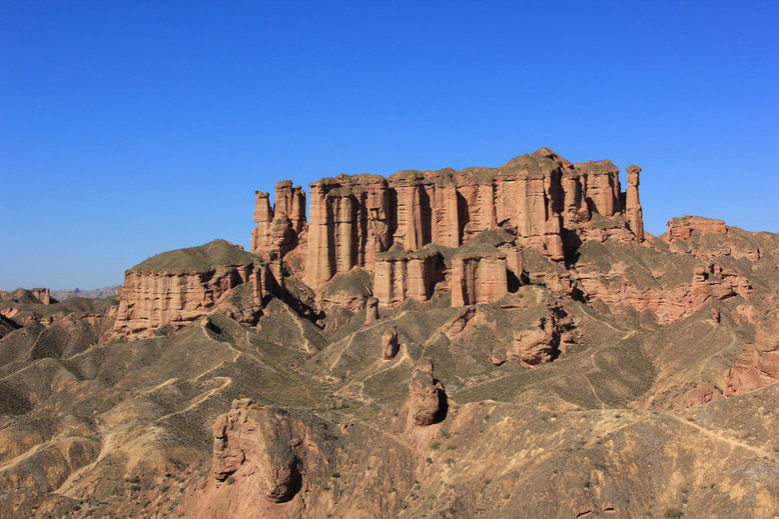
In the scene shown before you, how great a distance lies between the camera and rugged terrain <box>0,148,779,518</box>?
3825 cm

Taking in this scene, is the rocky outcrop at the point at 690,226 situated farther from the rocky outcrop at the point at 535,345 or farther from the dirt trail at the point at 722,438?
the dirt trail at the point at 722,438

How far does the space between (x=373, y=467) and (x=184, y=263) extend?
144 ft

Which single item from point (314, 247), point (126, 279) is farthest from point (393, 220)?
point (126, 279)

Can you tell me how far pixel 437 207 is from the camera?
91.4 meters

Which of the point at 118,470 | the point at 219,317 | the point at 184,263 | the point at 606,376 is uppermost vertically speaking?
the point at 184,263

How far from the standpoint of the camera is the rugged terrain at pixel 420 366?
38250mm

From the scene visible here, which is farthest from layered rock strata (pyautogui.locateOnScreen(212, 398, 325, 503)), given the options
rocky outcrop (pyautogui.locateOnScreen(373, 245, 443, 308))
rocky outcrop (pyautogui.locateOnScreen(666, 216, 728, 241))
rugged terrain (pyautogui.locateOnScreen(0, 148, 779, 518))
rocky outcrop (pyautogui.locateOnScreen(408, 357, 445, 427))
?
rocky outcrop (pyautogui.locateOnScreen(666, 216, 728, 241))

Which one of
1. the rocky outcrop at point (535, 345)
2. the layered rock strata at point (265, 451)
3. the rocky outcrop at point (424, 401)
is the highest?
the rocky outcrop at point (535, 345)

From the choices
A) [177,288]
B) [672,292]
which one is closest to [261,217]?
[177,288]

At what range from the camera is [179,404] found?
2406 inches

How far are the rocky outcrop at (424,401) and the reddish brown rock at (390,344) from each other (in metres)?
21.1

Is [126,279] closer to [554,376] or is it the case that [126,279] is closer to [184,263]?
[184,263]

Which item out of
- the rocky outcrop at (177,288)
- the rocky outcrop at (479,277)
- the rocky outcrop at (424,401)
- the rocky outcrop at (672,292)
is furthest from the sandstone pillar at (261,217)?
the rocky outcrop at (424,401)

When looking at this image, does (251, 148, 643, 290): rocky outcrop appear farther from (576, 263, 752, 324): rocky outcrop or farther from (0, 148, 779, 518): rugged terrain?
(576, 263, 752, 324): rocky outcrop
